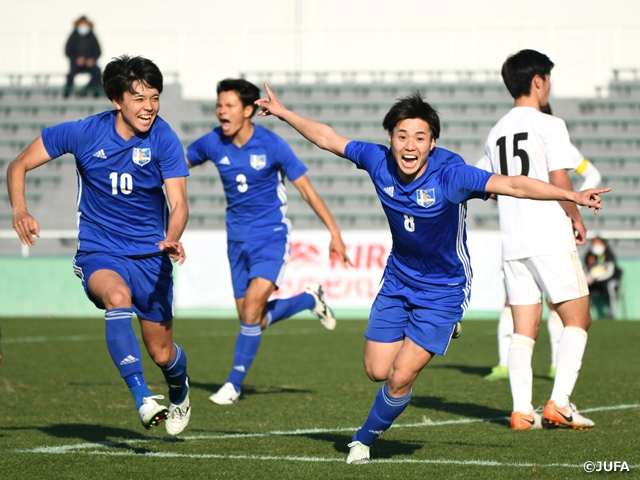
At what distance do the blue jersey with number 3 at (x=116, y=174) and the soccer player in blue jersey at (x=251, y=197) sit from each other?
7.38 ft

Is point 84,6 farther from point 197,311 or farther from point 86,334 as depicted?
point 86,334

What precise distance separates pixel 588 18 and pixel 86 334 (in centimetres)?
1686

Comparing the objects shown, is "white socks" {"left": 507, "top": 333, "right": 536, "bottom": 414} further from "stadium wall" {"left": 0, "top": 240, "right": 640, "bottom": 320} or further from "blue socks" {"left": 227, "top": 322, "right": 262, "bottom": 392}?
"stadium wall" {"left": 0, "top": 240, "right": 640, "bottom": 320}

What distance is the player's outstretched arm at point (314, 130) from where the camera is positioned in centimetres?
563

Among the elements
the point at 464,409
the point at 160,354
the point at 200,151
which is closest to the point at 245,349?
the point at 200,151

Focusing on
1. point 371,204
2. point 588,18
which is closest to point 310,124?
point 371,204

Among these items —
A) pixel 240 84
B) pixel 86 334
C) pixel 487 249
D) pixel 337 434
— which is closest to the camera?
pixel 337 434

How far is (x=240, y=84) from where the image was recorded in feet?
26.8

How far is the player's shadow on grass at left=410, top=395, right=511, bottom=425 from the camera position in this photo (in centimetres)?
688

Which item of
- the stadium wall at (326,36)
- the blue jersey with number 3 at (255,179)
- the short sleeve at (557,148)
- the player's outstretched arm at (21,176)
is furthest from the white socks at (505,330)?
the stadium wall at (326,36)

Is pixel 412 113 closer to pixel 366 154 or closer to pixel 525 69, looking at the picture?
pixel 366 154

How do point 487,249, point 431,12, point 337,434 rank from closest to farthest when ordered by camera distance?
point 337,434
point 487,249
point 431,12

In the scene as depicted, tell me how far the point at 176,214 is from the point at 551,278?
239 centimetres

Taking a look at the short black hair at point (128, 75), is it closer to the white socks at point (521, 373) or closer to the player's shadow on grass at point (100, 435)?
the player's shadow on grass at point (100, 435)
